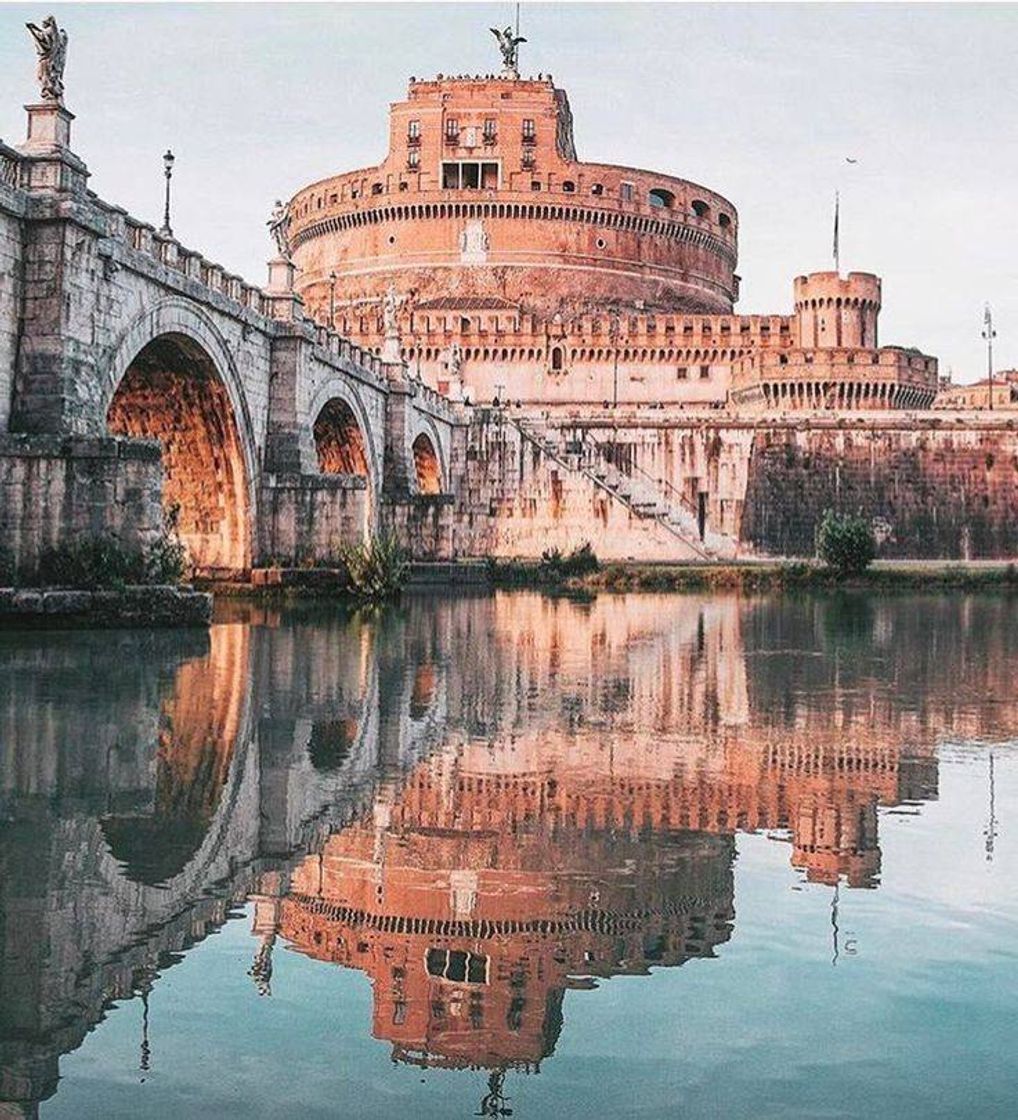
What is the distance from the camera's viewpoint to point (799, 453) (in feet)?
191

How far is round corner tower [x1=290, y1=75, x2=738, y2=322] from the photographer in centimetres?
8675

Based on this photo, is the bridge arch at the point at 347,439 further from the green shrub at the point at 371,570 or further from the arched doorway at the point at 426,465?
the green shrub at the point at 371,570

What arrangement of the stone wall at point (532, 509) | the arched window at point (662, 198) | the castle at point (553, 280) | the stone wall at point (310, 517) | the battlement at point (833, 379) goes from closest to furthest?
1. the stone wall at point (310, 517)
2. the stone wall at point (532, 509)
3. the battlement at point (833, 379)
4. the castle at point (553, 280)
5. the arched window at point (662, 198)

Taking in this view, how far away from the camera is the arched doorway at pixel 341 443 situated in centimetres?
3919

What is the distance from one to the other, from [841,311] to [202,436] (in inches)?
2177

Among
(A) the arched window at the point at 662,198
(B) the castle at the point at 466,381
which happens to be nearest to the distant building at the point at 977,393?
(B) the castle at the point at 466,381

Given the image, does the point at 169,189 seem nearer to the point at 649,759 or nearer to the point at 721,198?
the point at 649,759

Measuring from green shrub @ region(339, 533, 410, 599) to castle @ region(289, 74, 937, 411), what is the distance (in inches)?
1730

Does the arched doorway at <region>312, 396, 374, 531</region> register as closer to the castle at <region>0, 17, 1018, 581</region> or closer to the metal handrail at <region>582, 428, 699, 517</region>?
the castle at <region>0, 17, 1018, 581</region>

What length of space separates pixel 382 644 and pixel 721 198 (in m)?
84.2

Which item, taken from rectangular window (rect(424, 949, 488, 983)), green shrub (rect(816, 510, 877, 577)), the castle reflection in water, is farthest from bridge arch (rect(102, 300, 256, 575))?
rectangular window (rect(424, 949, 488, 983))

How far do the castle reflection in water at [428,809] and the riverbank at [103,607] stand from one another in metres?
1.53

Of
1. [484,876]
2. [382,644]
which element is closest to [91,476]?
[382,644]

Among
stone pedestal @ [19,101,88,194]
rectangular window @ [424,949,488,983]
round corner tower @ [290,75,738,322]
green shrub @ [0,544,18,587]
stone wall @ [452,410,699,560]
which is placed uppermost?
round corner tower @ [290,75,738,322]
